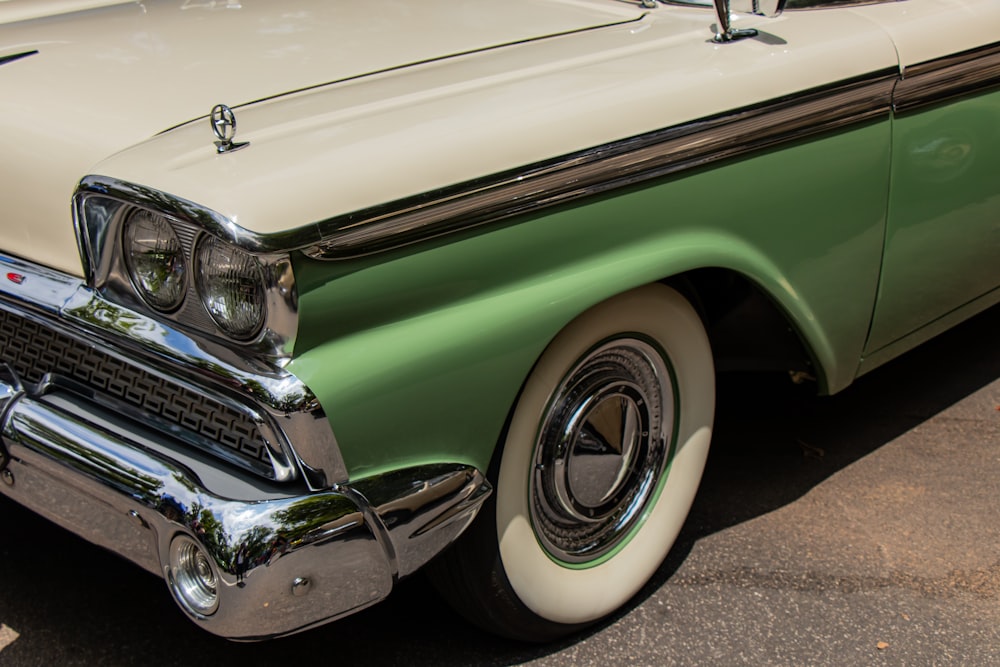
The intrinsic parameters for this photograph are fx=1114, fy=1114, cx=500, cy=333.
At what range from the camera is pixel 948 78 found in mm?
2461

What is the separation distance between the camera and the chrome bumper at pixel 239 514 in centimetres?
164

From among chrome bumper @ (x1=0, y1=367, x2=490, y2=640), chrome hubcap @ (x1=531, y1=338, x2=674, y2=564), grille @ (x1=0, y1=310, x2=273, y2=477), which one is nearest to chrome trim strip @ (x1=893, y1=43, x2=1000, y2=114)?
chrome hubcap @ (x1=531, y1=338, x2=674, y2=564)

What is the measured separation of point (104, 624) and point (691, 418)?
4.24 feet

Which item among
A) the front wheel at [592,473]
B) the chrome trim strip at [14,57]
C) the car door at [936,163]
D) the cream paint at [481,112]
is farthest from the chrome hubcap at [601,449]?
the chrome trim strip at [14,57]

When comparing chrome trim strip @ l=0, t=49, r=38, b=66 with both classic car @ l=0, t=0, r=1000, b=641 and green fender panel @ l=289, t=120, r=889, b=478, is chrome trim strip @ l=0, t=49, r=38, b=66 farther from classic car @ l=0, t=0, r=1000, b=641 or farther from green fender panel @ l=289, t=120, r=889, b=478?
green fender panel @ l=289, t=120, r=889, b=478

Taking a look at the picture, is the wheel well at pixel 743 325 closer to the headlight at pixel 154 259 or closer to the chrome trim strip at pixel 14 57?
the headlight at pixel 154 259

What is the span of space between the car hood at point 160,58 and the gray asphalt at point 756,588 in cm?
79

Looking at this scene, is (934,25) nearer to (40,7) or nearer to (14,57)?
(14,57)

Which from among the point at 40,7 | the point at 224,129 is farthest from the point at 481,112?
the point at 40,7

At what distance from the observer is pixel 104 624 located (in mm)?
2258

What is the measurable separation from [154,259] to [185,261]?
3.0 inches

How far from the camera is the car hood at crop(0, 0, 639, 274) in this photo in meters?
1.89

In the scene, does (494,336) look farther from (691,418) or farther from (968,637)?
(968,637)

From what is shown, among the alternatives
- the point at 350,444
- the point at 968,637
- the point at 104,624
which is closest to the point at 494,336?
the point at 350,444
